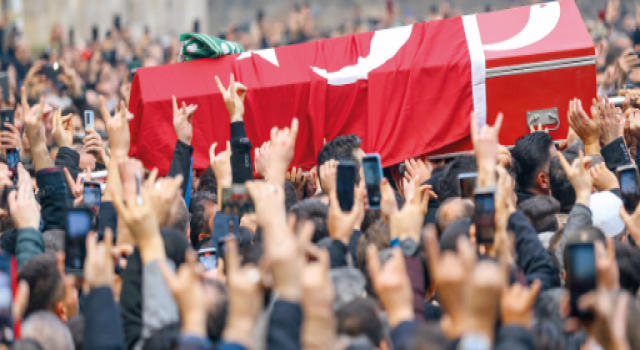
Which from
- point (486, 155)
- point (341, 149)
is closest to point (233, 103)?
point (341, 149)

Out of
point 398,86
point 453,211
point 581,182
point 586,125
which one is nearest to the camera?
point 453,211

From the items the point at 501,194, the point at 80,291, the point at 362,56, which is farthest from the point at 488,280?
the point at 362,56

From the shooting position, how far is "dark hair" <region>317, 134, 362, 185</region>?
4.50m

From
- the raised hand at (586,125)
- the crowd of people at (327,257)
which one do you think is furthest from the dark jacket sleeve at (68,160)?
the raised hand at (586,125)

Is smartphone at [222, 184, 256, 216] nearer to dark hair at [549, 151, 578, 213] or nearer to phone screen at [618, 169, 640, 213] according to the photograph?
phone screen at [618, 169, 640, 213]

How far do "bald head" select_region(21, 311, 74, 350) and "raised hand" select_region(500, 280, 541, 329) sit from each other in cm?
141

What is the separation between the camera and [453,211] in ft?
10.5

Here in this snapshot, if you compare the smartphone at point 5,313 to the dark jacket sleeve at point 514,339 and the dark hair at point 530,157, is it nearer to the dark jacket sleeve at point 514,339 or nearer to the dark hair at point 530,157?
the dark jacket sleeve at point 514,339

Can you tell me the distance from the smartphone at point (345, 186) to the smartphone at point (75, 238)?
3.31ft

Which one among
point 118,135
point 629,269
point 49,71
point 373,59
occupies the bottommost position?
point 629,269

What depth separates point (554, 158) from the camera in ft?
13.4

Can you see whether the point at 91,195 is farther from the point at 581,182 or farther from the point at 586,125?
the point at 586,125

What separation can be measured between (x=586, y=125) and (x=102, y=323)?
115 inches

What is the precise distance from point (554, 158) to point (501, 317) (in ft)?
6.76
